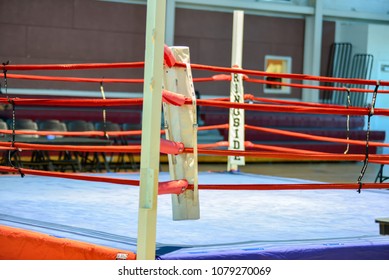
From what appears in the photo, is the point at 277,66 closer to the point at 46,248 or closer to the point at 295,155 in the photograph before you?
the point at 295,155

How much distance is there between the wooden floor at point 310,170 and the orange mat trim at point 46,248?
697 cm

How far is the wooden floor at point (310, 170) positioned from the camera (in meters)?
10.2

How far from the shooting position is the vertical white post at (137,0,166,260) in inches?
96.6

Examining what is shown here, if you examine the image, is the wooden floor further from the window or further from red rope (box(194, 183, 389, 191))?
red rope (box(194, 183, 389, 191))

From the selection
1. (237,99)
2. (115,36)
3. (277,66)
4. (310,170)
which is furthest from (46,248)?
(277,66)

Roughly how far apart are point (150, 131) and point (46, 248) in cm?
73

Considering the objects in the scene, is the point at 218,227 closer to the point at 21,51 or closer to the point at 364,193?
the point at 364,193

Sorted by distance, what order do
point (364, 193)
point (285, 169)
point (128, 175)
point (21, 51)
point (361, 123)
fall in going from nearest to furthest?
1. point (364, 193)
2. point (128, 175)
3. point (285, 169)
4. point (21, 51)
5. point (361, 123)

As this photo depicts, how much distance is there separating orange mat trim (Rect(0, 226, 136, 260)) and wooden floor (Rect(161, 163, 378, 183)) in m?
6.97

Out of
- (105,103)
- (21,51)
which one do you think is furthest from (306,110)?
(21,51)

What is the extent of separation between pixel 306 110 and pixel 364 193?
1.61m

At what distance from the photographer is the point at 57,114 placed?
38.9 feet

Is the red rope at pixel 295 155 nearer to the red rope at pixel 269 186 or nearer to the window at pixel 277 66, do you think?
the red rope at pixel 269 186
